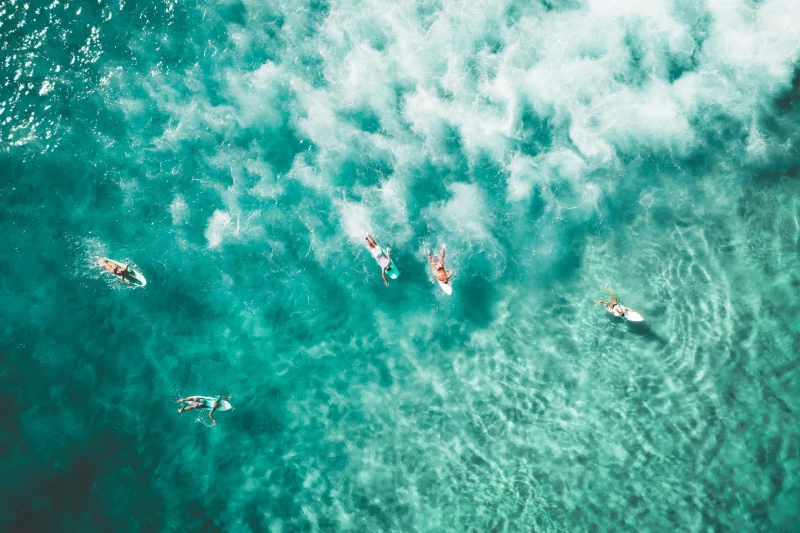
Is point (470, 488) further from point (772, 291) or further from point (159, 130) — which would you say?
point (159, 130)

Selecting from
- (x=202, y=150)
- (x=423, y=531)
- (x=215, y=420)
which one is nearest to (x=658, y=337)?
(x=423, y=531)

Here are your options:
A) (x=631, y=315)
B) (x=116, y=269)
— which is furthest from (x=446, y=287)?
(x=116, y=269)

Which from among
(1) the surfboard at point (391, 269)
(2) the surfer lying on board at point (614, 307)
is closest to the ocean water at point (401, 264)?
(1) the surfboard at point (391, 269)

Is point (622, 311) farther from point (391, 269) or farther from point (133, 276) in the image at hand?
point (133, 276)

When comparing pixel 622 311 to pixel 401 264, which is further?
pixel 401 264

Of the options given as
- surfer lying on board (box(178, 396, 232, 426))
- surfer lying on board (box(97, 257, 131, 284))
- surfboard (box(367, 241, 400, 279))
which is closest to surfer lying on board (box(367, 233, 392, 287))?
surfboard (box(367, 241, 400, 279))
